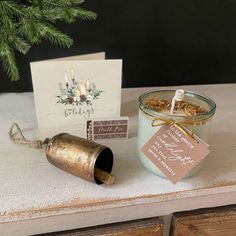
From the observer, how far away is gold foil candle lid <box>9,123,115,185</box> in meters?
0.59

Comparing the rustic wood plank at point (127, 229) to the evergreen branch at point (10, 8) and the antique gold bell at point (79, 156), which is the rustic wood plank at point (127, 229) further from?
the evergreen branch at point (10, 8)

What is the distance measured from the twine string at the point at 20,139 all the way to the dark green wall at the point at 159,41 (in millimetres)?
282

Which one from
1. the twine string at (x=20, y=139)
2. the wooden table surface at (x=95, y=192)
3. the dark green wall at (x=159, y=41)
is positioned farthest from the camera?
the dark green wall at (x=159, y=41)

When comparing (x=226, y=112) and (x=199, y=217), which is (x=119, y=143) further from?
(x=226, y=112)

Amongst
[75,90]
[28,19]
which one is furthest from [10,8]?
[75,90]

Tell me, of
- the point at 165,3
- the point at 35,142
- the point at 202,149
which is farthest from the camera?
the point at 165,3

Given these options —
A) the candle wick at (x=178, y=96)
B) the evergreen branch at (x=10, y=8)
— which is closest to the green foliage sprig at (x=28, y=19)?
the evergreen branch at (x=10, y=8)

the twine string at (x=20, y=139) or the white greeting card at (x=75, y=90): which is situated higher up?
the white greeting card at (x=75, y=90)

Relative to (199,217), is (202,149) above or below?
above

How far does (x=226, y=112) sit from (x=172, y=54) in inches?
11.3

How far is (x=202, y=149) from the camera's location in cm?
58

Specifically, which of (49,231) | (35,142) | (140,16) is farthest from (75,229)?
(140,16)

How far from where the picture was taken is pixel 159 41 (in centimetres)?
106

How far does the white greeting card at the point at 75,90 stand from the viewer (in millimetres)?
746
